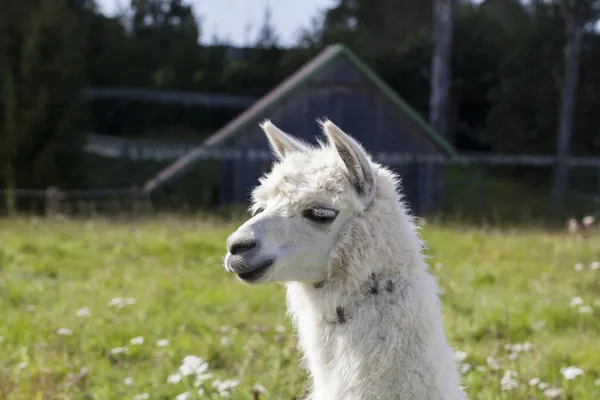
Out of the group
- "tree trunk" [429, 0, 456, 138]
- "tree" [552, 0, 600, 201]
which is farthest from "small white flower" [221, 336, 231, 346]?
"tree" [552, 0, 600, 201]

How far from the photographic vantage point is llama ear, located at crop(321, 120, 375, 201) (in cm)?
247

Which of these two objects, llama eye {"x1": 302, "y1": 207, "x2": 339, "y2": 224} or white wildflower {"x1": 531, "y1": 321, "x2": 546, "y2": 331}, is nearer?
llama eye {"x1": 302, "y1": 207, "x2": 339, "y2": 224}

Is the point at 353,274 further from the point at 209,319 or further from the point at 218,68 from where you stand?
the point at 218,68

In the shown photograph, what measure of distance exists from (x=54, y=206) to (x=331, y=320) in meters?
10.9

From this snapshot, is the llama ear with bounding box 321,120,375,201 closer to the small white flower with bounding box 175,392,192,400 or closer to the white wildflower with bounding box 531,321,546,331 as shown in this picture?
the small white flower with bounding box 175,392,192,400

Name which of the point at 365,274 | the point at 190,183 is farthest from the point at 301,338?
the point at 190,183

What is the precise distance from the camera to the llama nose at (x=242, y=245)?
2.48 metres

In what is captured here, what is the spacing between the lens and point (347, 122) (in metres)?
15.6

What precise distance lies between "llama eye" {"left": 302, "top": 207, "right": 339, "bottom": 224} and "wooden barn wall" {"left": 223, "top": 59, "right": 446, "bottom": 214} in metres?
11.6

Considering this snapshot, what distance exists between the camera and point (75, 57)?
1706 centimetres

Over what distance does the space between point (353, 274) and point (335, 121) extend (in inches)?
510

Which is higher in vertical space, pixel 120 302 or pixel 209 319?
pixel 120 302

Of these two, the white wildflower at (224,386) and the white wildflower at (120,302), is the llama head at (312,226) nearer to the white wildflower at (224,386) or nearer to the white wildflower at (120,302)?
the white wildflower at (224,386)

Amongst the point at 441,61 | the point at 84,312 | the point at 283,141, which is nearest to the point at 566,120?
the point at 441,61
